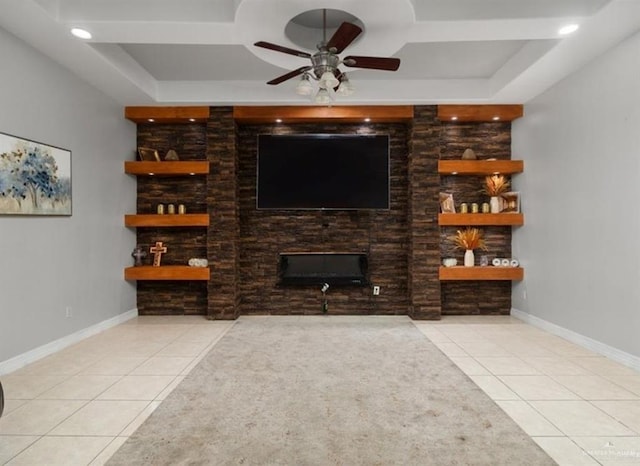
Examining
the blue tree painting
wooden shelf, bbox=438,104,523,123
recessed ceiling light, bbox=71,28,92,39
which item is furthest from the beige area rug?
wooden shelf, bbox=438,104,523,123

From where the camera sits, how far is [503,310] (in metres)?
5.62

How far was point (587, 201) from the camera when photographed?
4.01 m

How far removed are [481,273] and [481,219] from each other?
737mm

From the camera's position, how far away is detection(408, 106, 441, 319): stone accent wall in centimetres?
527

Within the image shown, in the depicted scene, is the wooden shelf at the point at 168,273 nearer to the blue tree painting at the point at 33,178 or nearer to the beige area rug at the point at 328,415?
the blue tree painting at the point at 33,178

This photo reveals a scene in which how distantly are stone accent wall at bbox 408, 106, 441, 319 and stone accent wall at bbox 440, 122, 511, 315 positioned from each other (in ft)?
1.37

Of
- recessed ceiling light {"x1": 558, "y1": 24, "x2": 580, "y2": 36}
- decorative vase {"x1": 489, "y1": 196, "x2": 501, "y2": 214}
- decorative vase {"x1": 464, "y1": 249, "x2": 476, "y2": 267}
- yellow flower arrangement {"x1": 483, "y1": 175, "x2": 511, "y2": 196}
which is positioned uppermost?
recessed ceiling light {"x1": 558, "y1": 24, "x2": 580, "y2": 36}

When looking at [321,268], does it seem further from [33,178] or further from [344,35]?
[33,178]

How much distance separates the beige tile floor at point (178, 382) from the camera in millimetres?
2137

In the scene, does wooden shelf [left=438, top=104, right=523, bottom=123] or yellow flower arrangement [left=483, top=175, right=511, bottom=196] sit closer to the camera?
wooden shelf [left=438, top=104, right=523, bottom=123]

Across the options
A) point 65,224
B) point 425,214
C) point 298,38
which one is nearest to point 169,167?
point 65,224

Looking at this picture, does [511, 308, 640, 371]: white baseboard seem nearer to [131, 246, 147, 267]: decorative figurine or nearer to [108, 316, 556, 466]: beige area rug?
[108, 316, 556, 466]: beige area rug

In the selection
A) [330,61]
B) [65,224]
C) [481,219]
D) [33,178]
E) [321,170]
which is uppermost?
[330,61]

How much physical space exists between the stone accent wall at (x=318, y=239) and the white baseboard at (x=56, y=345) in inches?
66.0
